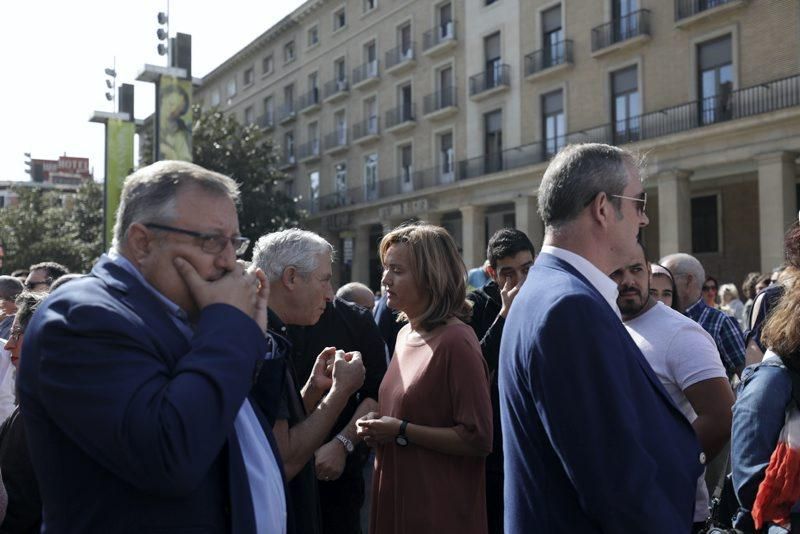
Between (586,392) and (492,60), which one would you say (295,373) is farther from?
(492,60)

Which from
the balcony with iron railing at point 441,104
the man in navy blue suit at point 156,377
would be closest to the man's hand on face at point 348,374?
the man in navy blue suit at point 156,377

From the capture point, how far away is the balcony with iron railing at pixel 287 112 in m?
39.7

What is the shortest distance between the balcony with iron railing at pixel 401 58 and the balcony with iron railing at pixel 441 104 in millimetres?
1823

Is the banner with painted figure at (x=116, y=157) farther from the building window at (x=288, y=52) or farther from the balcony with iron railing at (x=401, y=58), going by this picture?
the building window at (x=288, y=52)

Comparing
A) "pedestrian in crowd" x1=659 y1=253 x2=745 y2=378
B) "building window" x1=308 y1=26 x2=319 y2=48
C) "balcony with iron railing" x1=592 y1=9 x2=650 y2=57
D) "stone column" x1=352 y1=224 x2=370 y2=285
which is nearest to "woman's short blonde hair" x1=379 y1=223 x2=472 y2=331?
"pedestrian in crowd" x1=659 y1=253 x2=745 y2=378

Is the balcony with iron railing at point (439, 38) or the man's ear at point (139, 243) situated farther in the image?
the balcony with iron railing at point (439, 38)

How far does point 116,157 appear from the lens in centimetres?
2269

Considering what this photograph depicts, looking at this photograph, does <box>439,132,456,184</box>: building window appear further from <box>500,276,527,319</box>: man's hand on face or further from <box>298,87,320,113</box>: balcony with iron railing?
<box>500,276,527,319</box>: man's hand on face

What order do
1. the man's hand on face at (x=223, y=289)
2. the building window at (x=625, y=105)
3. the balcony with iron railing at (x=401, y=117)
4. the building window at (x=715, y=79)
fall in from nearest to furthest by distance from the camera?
the man's hand on face at (x=223, y=289) → the building window at (x=715, y=79) → the building window at (x=625, y=105) → the balcony with iron railing at (x=401, y=117)

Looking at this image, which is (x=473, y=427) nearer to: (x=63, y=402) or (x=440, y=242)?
(x=440, y=242)

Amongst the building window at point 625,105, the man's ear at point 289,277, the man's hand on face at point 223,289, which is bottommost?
the man's hand on face at point 223,289

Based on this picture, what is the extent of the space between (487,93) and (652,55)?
269 inches

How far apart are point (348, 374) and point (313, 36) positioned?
124ft

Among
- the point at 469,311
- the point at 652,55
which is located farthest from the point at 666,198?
the point at 469,311
